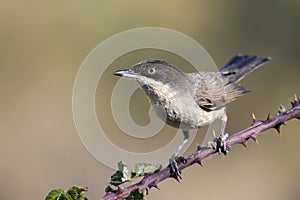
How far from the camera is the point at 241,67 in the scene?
5.96 meters

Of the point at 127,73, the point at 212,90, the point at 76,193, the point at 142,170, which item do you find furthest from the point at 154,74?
the point at 76,193

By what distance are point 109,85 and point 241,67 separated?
476 cm

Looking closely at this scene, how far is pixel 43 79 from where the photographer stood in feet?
34.5

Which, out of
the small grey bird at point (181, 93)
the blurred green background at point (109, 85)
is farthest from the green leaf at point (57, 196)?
the blurred green background at point (109, 85)

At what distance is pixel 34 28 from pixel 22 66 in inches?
35.0

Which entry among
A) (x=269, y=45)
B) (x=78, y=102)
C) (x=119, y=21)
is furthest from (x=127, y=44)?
(x=269, y=45)

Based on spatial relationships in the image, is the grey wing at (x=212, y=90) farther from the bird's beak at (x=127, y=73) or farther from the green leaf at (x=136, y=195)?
the green leaf at (x=136, y=195)

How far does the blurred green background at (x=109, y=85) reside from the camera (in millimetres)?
8984

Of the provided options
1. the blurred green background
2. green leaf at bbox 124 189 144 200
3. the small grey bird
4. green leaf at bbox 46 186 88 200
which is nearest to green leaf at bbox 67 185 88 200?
green leaf at bbox 46 186 88 200

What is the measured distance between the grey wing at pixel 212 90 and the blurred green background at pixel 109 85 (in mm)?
3673

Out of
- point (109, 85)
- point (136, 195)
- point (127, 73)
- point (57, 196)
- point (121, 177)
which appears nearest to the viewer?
point (57, 196)

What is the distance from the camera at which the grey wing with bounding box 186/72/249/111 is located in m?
5.02

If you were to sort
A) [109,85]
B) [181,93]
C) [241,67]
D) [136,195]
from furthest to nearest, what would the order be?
[109,85] < [241,67] < [181,93] < [136,195]

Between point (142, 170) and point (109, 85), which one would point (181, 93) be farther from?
point (109, 85)
